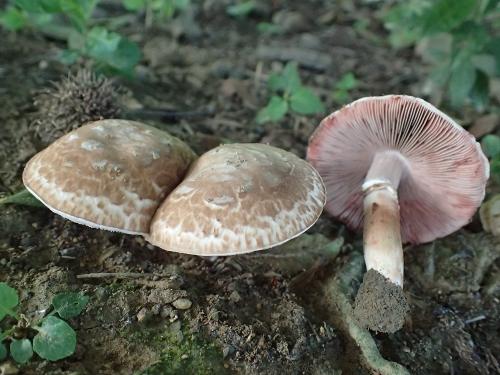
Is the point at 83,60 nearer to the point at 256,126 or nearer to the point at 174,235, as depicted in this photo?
the point at 256,126

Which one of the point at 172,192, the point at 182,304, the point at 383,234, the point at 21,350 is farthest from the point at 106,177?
the point at 383,234

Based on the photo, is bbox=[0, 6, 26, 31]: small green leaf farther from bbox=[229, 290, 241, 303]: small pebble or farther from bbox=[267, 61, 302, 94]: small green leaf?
bbox=[229, 290, 241, 303]: small pebble

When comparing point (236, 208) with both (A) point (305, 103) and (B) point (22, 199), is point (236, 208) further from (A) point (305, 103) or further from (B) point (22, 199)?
(A) point (305, 103)

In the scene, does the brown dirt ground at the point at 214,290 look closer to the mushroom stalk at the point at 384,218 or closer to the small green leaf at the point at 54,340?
the small green leaf at the point at 54,340

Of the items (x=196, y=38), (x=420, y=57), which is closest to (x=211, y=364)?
(x=196, y=38)

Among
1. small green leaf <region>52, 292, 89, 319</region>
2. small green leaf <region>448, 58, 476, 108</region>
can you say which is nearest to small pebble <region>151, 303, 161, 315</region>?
small green leaf <region>52, 292, 89, 319</region>

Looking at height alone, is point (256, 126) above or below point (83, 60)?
below
